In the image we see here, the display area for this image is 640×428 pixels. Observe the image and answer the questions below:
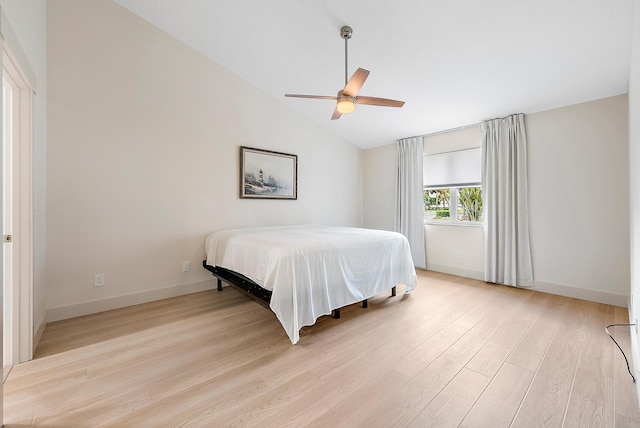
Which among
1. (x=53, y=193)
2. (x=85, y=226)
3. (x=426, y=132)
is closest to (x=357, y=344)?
(x=85, y=226)

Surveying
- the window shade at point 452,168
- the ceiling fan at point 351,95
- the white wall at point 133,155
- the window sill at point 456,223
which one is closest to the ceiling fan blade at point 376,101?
the ceiling fan at point 351,95

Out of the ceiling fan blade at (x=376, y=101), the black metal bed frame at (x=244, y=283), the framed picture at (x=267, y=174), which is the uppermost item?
the ceiling fan blade at (x=376, y=101)

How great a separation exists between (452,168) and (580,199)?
1.61 m

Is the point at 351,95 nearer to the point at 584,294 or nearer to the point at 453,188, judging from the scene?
the point at 453,188

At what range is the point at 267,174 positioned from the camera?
13.6 feet

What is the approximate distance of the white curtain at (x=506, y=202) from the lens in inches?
142

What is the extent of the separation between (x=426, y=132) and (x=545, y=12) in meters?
2.44

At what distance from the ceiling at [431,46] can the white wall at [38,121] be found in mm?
1001

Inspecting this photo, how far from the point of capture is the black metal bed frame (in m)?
2.42

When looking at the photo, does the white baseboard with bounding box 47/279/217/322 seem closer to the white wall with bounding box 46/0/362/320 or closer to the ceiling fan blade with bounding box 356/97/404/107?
the white wall with bounding box 46/0/362/320

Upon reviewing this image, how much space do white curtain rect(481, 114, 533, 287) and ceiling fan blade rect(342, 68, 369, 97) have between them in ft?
8.50

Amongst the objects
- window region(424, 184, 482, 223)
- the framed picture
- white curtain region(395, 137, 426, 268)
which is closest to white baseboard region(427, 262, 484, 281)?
white curtain region(395, 137, 426, 268)

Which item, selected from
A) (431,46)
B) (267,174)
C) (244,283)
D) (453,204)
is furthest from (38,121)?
(453,204)

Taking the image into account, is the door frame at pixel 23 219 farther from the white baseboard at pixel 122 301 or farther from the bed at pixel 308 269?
the bed at pixel 308 269
